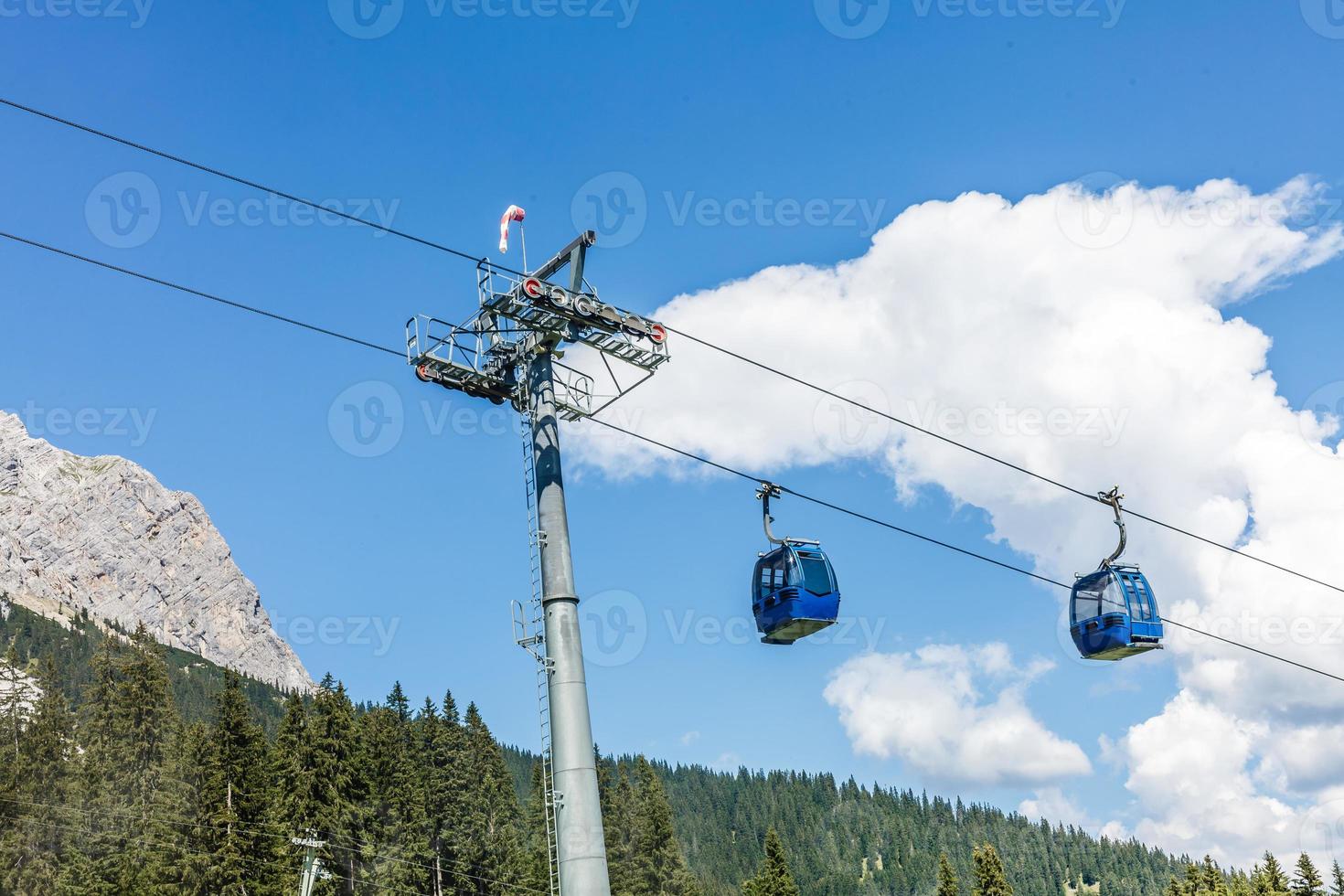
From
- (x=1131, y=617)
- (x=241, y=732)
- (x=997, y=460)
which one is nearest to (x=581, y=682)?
(x=997, y=460)

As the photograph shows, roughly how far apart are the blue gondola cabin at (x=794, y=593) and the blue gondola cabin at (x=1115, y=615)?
7086 millimetres

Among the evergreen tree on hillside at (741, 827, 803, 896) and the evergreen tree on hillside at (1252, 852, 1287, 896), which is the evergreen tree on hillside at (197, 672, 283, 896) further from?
the evergreen tree on hillside at (1252, 852, 1287, 896)

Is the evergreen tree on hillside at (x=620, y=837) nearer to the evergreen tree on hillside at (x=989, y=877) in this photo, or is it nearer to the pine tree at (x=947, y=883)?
the pine tree at (x=947, y=883)

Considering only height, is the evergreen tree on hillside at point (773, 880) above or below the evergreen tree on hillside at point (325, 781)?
below

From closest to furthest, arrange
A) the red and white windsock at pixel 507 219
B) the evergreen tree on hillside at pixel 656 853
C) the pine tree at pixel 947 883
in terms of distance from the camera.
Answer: the red and white windsock at pixel 507 219 → the evergreen tree on hillside at pixel 656 853 → the pine tree at pixel 947 883

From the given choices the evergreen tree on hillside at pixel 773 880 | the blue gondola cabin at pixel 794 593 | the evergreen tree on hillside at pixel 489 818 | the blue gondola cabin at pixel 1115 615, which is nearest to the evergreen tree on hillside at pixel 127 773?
the evergreen tree on hillside at pixel 489 818

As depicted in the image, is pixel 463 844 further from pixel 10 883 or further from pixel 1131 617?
pixel 1131 617

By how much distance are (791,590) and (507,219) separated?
366 inches

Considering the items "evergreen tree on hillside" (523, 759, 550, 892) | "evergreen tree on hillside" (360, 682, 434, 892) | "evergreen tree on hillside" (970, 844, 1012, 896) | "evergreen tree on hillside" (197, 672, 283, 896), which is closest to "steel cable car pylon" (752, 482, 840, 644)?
"evergreen tree on hillside" (197, 672, 283, 896)

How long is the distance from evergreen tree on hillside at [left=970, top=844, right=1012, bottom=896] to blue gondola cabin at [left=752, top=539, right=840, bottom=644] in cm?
6653

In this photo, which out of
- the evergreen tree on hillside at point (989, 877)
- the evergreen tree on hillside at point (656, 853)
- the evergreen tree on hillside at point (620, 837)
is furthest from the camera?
the evergreen tree on hillside at point (656, 853)

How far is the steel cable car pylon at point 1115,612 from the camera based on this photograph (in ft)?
88.1

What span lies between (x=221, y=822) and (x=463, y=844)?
21.6 m

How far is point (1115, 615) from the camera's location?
88.0ft
